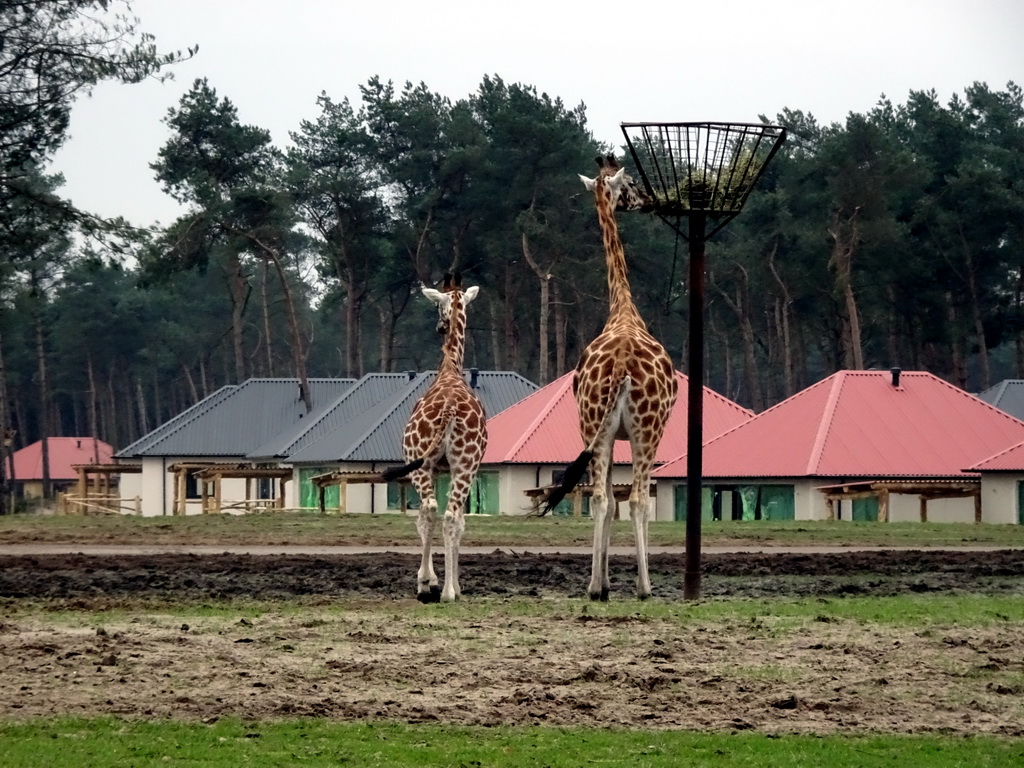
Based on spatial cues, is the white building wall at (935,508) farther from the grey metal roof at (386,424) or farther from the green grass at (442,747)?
the green grass at (442,747)

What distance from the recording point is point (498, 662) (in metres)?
13.7

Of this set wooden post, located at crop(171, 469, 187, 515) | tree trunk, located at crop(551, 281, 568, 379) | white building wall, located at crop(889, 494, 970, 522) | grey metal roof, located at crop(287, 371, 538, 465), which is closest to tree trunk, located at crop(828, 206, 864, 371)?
tree trunk, located at crop(551, 281, 568, 379)

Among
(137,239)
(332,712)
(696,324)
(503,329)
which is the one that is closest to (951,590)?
(696,324)

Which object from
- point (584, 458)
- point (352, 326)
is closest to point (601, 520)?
point (584, 458)

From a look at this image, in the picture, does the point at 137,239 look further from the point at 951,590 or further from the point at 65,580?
the point at 951,590

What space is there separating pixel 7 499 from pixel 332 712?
52851 millimetres

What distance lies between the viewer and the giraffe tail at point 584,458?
17844 millimetres

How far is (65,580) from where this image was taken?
864 inches

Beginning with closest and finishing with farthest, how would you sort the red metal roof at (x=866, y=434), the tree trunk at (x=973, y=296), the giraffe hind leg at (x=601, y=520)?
1. the giraffe hind leg at (x=601, y=520)
2. the red metal roof at (x=866, y=434)
3. the tree trunk at (x=973, y=296)

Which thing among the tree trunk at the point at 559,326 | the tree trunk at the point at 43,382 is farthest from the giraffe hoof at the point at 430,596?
the tree trunk at the point at 43,382

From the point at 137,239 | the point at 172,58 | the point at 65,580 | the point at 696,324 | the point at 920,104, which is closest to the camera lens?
the point at 696,324

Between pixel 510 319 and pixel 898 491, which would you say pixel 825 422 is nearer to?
pixel 898 491

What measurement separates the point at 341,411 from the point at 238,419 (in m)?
9.26

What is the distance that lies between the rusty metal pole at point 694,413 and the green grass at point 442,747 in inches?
291
